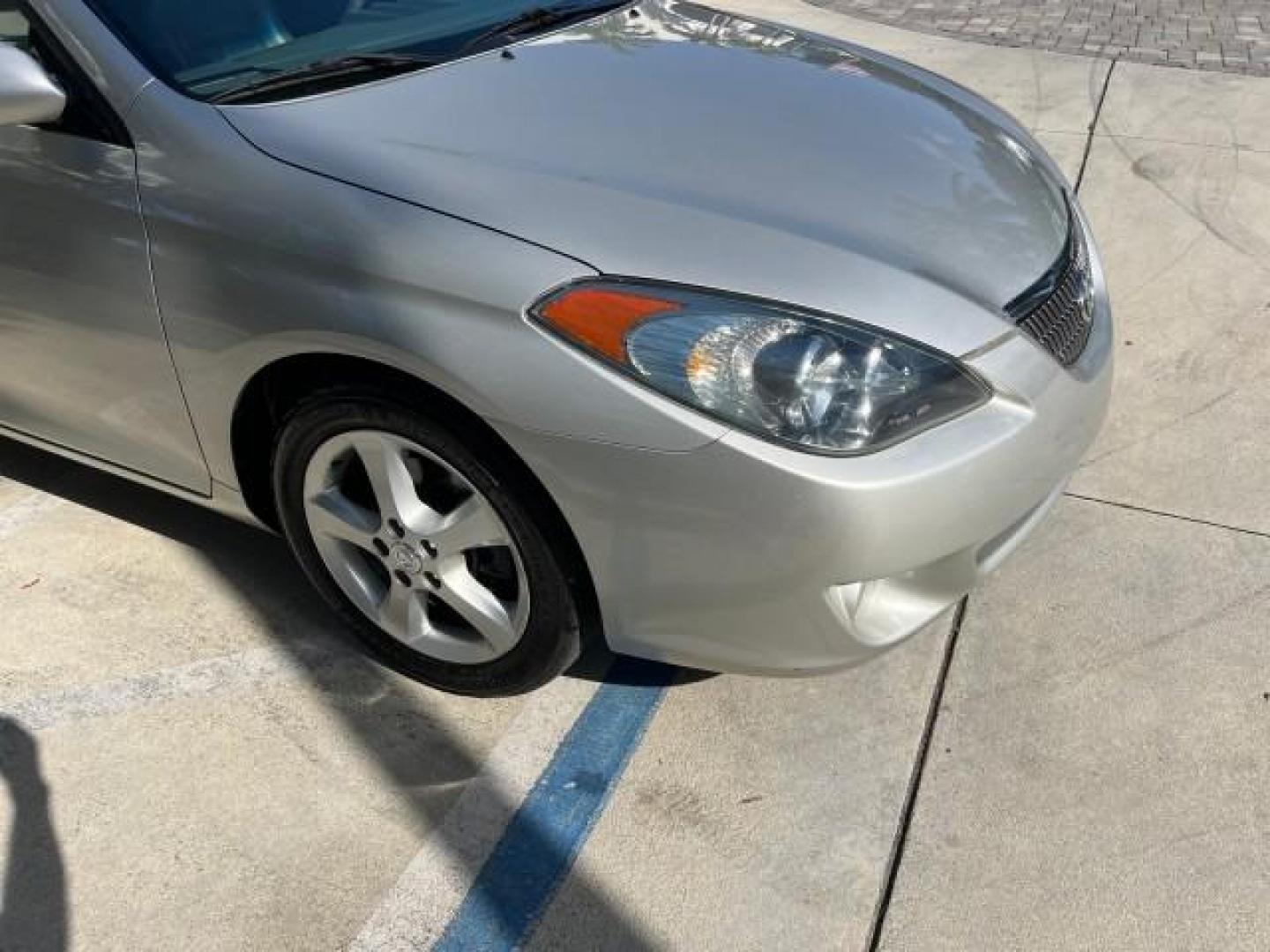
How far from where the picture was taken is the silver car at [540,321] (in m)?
1.96

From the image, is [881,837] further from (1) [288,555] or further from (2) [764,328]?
(1) [288,555]

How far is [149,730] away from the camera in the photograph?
8.31 ft

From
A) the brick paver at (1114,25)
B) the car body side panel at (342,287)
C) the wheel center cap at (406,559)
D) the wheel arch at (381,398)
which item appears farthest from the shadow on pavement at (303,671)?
the brick paver at (1114,25)

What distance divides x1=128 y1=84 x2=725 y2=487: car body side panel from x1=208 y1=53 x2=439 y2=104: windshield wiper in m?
0.11

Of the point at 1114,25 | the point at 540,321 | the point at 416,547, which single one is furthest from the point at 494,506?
the point at 1114,25

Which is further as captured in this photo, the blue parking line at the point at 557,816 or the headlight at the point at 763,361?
the blue parking line at the point at 557,816

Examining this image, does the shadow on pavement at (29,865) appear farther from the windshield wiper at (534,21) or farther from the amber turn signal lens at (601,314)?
the windshield wiper at (534,21)

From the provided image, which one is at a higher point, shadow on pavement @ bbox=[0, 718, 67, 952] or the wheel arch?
the wheel arch

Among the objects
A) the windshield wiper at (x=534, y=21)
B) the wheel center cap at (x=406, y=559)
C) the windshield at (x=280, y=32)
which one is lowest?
the wheel center cap at (x=406, y=559)

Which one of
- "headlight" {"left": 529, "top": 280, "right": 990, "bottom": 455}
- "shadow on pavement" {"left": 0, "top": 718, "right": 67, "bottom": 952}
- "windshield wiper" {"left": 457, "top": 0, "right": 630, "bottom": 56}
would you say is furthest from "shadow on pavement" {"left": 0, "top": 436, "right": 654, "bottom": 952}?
"windshield wiper" {"left": 457, "top": 0, "right": 630, "bottom": 56}

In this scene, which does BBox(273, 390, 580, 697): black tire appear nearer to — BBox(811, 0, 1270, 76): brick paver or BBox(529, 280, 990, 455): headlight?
BBox(529, 280, 990, 455): headlight

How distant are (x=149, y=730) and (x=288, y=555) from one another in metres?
0.65

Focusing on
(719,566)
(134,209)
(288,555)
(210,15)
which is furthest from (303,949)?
(210,15)

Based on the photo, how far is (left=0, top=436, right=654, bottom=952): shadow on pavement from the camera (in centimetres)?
219
